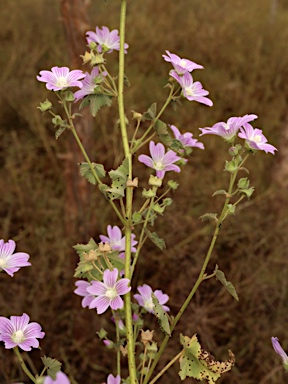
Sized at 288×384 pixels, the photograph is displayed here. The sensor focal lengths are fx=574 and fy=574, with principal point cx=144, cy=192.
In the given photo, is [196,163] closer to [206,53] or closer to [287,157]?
[287,157]

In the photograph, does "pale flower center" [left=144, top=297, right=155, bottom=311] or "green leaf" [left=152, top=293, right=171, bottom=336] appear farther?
"pale flower center" [left=144, top=297, right=155, bottom=311]

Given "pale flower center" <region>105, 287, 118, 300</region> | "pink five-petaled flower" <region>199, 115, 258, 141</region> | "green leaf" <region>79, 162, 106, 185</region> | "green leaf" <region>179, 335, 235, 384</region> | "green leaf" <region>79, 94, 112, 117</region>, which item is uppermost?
"green leaf" <region>79, 94, 112, 117</region>

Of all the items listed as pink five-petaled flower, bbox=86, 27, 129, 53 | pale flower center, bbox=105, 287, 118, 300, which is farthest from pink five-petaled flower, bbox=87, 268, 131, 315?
pink five-petaled flower, bbox=86, 27, 129, 53

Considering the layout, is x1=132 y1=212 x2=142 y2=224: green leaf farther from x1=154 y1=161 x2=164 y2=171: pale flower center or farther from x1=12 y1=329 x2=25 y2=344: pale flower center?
x1=12 y1=329 x2=25 y2=344: pale flower center

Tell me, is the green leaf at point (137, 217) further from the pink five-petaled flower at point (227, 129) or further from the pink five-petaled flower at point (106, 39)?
the pink five-petaled flower at point (106, 39)

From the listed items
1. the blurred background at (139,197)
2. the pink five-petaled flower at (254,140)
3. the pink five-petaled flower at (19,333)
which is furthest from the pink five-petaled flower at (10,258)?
the blurred background at (139,197)

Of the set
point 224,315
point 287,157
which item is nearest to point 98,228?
point 224,315
